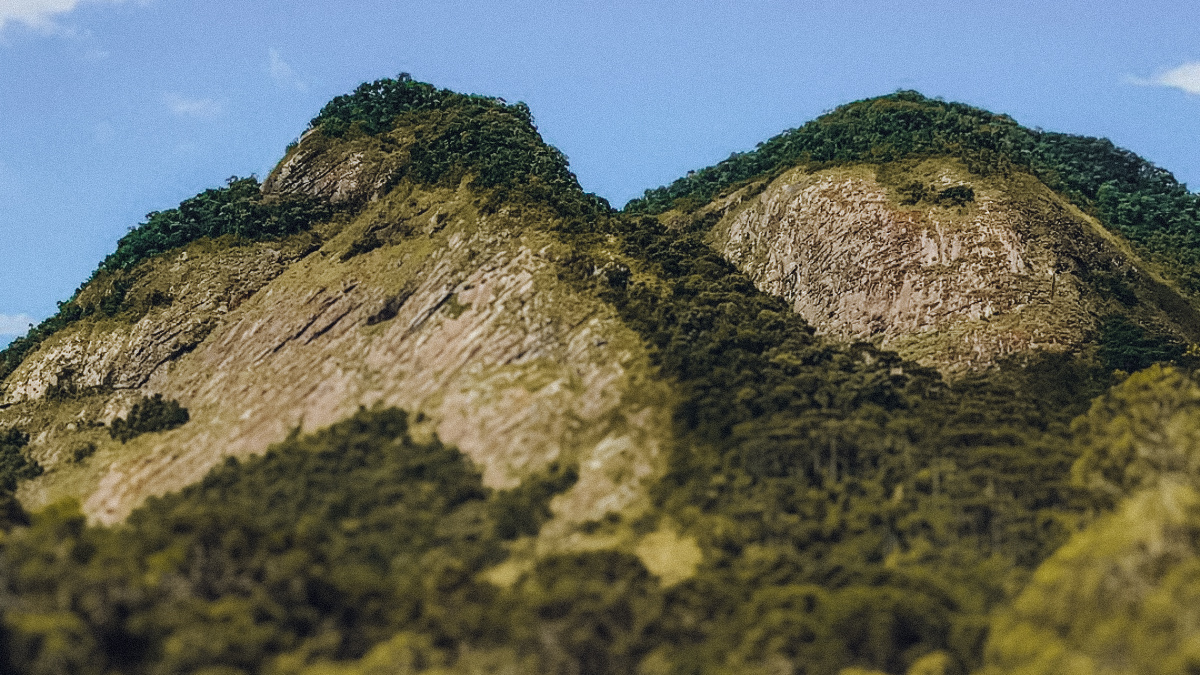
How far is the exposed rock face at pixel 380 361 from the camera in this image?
10038 cm

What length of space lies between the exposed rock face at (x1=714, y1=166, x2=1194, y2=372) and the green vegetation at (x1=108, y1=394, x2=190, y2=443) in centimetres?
5944

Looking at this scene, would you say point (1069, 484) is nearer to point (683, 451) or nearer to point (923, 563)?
point (923, 563)

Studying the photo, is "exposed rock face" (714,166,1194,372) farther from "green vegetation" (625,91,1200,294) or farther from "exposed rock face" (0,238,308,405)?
"exposed rock face" (0,238,308,405)

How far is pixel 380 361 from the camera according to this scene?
112m

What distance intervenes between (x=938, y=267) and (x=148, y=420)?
72.6 metres

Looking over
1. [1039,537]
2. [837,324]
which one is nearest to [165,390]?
[837,324]

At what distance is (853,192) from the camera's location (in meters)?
144

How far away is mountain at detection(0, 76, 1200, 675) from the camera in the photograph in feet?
261

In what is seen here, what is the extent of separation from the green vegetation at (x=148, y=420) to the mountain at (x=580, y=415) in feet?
1.64

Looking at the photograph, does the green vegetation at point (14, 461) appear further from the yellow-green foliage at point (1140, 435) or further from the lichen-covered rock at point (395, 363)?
the yellow-green foliage at point (1140, 435)

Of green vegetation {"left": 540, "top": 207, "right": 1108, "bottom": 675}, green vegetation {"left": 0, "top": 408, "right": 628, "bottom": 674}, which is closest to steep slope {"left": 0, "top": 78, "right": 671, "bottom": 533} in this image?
green vegetation {"left": 540, "top": 207, "right": 1108, "bottom": 675}

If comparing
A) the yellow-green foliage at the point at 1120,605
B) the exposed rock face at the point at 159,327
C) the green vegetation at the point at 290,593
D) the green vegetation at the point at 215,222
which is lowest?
the yellow-green foliage at the point at 1120,605

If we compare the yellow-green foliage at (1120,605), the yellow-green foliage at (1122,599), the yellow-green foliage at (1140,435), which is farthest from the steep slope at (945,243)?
the yellow-green foliage at (1120,605)

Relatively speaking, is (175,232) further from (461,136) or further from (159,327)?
(461,136)
